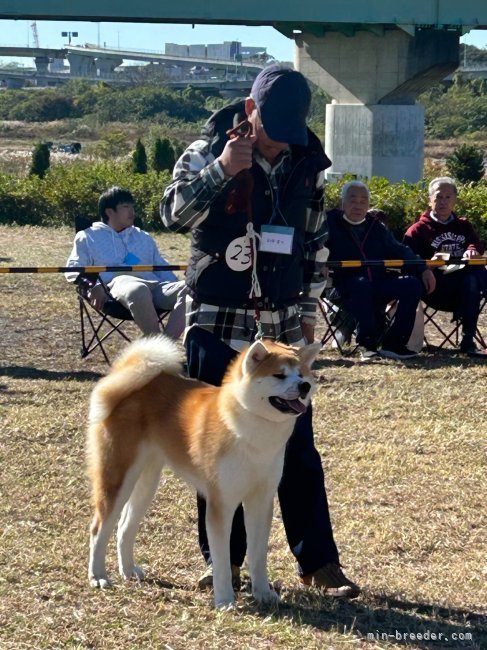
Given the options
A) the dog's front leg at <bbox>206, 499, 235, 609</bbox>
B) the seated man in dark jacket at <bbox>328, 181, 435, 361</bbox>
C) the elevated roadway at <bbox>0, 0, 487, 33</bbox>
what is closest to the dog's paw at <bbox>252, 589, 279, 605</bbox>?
the dog's front leg at <bbox>206, 499, 235, 609</bbox>

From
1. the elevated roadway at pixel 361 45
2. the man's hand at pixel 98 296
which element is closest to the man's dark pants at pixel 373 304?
the man's hand at pixel 98 296

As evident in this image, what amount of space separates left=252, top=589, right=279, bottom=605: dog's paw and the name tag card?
121 centimetres

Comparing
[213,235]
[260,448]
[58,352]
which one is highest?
[213,235]

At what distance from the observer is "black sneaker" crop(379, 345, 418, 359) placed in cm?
908

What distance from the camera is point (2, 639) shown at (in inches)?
148

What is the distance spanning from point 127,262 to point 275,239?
5.48 m

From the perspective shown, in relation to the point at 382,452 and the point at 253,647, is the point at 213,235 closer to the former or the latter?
the point at 253,647

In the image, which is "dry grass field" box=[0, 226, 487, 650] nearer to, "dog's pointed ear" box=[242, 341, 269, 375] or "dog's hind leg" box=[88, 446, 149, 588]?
"dog's hind leg" box=[88, 446, 149, 588]

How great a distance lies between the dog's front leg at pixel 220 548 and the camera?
3949 mm

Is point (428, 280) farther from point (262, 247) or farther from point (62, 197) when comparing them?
point (62, 197)

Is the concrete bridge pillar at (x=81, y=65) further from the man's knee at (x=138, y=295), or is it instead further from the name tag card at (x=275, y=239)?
the name tag card at (x=275, y=239)

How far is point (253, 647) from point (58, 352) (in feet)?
19.2

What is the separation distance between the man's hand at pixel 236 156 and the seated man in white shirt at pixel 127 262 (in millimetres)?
4862

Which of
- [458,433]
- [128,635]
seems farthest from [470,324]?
[128,635]
